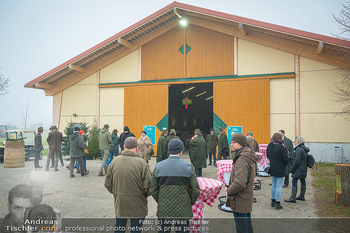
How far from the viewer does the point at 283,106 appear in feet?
44.5

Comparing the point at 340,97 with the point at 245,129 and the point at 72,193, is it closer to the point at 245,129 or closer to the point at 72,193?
the point at 245,129

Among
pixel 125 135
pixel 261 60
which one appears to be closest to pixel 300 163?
pixel 125 135

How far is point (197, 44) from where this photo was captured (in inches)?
606

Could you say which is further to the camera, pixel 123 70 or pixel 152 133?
pixel 123 70

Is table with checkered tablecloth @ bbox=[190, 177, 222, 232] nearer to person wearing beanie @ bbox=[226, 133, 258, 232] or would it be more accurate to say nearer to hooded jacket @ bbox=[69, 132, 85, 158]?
person wearing beanie @ bbox=[226, 133, 258, 232]

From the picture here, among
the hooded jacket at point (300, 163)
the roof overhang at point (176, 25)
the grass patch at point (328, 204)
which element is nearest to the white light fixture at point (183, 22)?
the roof overhang at point (176, 25)

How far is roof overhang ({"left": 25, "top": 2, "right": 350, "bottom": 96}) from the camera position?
40.7 ft

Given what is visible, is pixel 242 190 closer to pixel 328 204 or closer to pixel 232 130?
pixel 328 204

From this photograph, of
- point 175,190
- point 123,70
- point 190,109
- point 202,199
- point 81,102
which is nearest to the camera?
point 175,190

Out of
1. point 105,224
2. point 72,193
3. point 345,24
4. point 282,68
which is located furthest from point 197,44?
point 105,224

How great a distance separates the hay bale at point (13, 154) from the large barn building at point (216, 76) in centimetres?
601

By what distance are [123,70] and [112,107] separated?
8.58ft

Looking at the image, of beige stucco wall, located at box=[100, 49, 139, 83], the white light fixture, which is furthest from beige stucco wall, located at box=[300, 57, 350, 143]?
beige stucco wall, located at box=[100, 49, 139, 83]

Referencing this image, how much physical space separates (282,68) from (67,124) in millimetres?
14304
